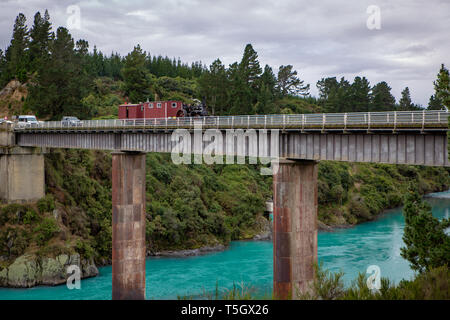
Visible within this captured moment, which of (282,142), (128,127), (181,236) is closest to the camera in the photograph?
(282,142)

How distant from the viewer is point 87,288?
152 ft

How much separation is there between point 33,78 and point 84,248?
54.9 meters

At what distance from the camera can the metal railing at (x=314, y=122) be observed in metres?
22.9

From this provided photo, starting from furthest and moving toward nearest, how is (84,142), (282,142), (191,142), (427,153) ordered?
(84,142) < (191,142) < (282,142) < (427,153)

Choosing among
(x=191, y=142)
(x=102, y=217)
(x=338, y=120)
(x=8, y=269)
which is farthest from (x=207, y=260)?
(x=338, y=120)

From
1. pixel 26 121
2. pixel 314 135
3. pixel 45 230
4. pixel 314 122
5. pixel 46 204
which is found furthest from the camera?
pixel 26 121

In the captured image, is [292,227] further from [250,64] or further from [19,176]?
[250,64]

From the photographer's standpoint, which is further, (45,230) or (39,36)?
(39,36)

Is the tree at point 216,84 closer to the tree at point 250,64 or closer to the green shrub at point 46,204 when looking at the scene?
the tree at point 250,64

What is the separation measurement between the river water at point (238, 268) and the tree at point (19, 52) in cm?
5900

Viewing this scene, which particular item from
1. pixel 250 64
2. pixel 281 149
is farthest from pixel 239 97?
pixel 281 149

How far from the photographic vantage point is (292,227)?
29.0 m

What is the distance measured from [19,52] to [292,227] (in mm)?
91821

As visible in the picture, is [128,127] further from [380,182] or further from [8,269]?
[380,182]
